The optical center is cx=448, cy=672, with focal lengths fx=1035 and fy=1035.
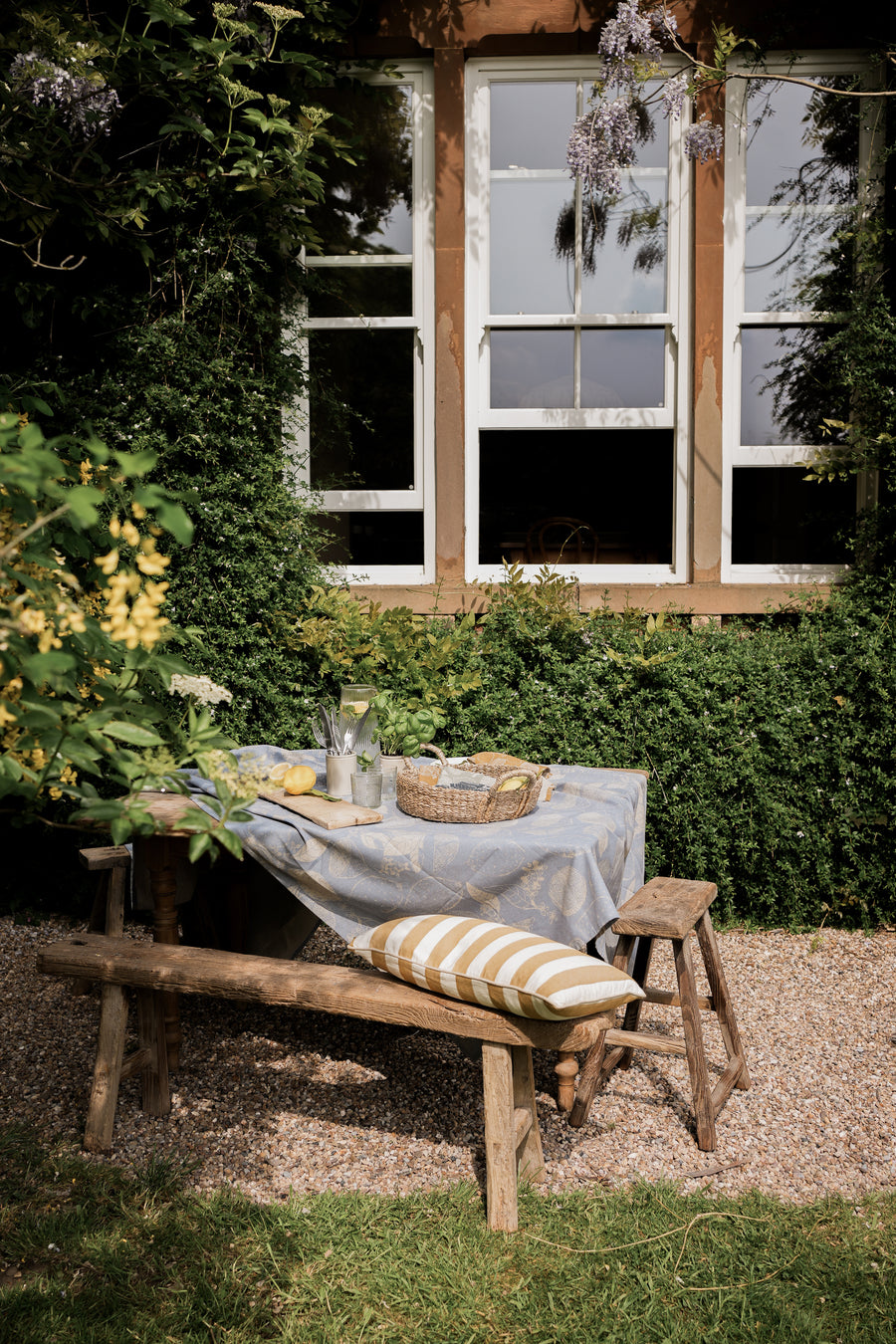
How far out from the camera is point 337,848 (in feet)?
8.75

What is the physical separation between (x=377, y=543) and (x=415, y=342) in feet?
3.28

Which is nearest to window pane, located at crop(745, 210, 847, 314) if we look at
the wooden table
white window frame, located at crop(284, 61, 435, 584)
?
white window frame, located at crop(284, 61, 435, 584)

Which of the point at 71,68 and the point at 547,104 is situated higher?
the point at 547,104

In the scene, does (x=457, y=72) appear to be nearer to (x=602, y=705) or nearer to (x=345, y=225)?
(x=345, y=225)

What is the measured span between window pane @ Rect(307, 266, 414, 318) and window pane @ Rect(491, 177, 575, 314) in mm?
445

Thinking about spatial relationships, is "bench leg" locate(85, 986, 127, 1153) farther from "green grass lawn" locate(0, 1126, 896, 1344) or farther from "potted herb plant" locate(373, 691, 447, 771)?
"potted herb plant" locate(373, 691, 447, 771)

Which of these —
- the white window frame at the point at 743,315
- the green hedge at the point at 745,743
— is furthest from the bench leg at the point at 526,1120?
the white window frame at the point at 743,315

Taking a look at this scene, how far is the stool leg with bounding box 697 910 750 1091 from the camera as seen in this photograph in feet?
9.57

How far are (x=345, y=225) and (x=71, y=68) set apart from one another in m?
1.57

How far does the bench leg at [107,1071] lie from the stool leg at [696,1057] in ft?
4.78

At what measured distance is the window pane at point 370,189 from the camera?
4992mm

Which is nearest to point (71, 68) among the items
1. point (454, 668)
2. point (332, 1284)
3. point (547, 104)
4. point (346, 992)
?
point (547, 104)

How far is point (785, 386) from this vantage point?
4.99 m

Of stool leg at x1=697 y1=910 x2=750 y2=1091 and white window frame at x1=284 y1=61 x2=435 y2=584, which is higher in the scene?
white window frame at x1=284 y1=61 x2=435 y2=584
